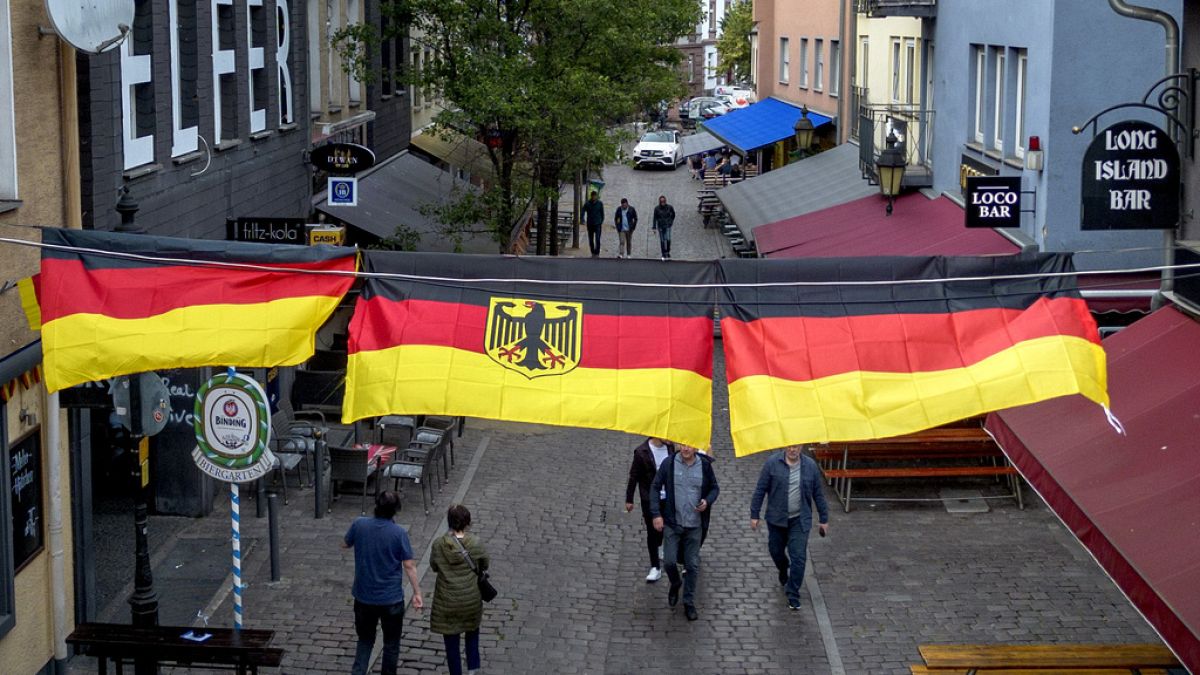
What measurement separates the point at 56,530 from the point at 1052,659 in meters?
7.82

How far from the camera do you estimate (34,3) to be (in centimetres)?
1097

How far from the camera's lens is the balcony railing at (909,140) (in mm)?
24562

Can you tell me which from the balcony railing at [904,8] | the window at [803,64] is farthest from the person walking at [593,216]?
the balcony railing at [904,8]

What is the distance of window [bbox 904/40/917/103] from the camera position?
26.9m

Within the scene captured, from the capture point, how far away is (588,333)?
27.1 feet

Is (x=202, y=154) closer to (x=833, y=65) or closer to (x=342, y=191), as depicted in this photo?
(x=342, y=191)

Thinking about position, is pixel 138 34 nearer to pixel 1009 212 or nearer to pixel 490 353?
pixel 490 353

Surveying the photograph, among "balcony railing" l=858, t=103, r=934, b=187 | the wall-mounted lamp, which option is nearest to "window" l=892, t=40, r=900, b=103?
"balcony railing" l=858, t=103, r=934, b=187

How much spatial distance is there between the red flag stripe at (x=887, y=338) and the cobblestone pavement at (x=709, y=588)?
4.45m

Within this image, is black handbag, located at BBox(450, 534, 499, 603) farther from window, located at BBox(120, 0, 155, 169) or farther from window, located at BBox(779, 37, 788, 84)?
window, located at BBox(779, 37, 788, 84)

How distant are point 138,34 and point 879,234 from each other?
1208 centimetres

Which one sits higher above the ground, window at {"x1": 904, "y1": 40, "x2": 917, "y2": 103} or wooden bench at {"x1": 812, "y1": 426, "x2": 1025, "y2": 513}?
window at {"x1": 904, "y1": 40, "x2": 917, "y2": 103}

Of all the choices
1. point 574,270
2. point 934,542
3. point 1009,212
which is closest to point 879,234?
point 1009,212

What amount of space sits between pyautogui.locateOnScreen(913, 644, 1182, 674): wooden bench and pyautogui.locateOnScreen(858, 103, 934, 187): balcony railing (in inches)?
553
